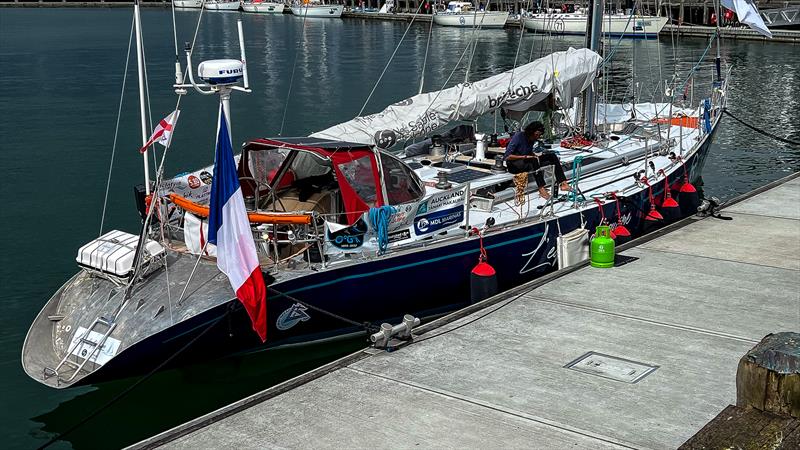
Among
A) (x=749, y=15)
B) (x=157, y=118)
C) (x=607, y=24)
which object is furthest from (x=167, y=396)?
(x=607, y=24)

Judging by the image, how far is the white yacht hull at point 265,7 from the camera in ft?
363

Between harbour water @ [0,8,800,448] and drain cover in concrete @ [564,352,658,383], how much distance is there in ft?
13.8

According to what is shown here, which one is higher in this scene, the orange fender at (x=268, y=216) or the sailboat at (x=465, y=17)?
the sailboat at (x=465, y=17)

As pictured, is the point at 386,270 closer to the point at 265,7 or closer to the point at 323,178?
the point at 323,178

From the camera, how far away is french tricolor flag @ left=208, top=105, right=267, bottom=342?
10.2m

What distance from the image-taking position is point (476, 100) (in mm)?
16469

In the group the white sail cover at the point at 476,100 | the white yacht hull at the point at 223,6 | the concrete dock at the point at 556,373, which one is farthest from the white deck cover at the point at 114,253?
the white yacht hull at the point at 223,6

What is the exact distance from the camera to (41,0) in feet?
397

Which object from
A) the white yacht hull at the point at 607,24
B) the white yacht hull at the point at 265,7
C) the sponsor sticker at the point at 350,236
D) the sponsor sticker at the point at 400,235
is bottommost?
the sponsor sticker at the point at 400,235

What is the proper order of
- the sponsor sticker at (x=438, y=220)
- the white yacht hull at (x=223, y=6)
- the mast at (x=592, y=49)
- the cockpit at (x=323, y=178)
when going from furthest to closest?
the white yacht hull at (x=223, y=6) → the mast at (x=592, y=49) → the sponsor sticker at (x=438, y=220) → the cockpit at (x=323, y=178)

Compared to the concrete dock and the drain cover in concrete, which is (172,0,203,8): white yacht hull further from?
the drain cover in concrete

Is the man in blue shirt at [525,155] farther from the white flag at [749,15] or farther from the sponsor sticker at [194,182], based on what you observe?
the white flag at [749,15]

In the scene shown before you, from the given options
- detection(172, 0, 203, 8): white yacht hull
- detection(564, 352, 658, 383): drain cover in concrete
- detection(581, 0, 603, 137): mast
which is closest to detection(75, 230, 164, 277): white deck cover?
detection(564, 352, 658, 383): drain cover in concrete

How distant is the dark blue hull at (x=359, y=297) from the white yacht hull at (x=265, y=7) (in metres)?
100
